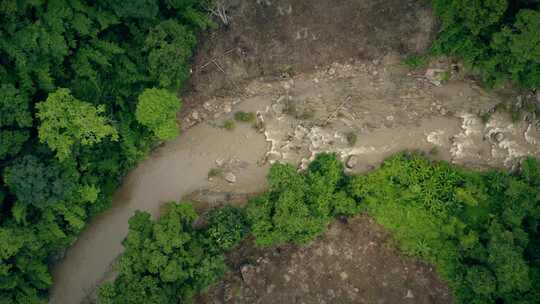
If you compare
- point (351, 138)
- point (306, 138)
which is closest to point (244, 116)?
point (306, 138)

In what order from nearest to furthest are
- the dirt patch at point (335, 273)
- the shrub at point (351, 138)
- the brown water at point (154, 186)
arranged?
the dirt patch at point (335, 273) < the shrub at point (351, 138) < the brown water at point (154, 186)

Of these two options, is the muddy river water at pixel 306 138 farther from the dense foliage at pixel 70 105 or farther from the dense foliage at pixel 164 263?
→ the dense foliage at pixel 164 263

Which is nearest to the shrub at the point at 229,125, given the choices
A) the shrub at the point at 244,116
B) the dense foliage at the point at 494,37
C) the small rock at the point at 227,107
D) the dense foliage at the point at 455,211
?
the shrub at the point at 244,116

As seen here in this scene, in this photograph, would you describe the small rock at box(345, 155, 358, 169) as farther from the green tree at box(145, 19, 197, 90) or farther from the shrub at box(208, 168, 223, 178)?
the green tree at box(145, 19, 197, 90)

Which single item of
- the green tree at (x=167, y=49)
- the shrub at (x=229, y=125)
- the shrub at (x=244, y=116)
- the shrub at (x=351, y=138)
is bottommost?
the shrub at (x=351, y=138)

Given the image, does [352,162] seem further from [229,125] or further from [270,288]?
[270,288]

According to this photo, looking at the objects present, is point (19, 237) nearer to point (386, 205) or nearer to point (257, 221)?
point (257, 221)
